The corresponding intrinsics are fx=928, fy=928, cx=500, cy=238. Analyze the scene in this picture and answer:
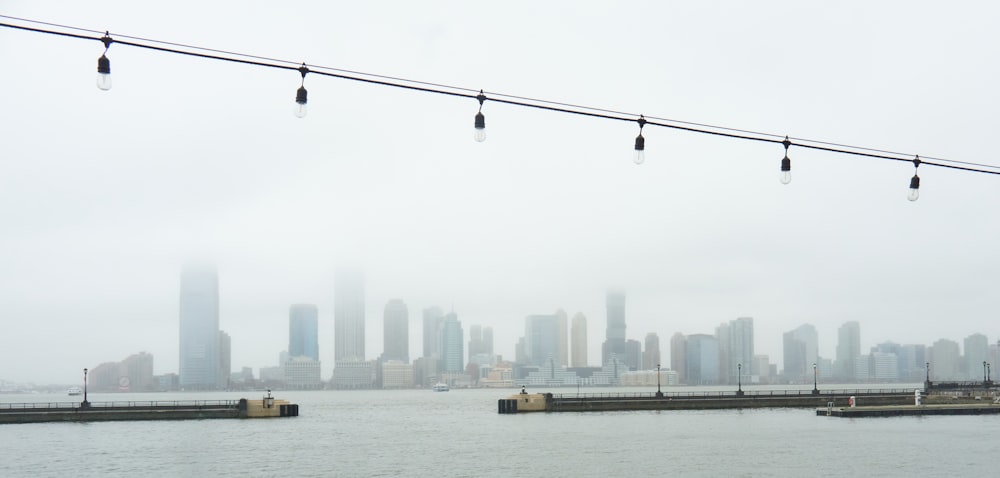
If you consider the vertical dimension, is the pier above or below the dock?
below

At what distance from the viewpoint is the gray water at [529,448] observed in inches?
2662

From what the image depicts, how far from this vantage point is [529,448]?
82.9 m

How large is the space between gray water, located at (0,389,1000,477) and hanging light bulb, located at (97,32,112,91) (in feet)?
176

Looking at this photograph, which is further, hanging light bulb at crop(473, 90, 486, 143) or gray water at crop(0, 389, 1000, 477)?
gray water at crop(0, 389, 1000, 477)

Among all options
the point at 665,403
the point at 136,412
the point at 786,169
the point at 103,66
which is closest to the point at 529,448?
the point at 665,403

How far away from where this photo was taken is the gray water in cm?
6762

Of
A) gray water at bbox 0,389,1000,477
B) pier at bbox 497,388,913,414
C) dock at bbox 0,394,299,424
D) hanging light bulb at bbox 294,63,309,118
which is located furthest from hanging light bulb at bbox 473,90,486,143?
pier at bbox 497,388,913,414

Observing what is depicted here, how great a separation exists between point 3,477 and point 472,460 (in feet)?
113

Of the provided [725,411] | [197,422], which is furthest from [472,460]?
[725,411]

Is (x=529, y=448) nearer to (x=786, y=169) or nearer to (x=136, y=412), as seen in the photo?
(x=136, y=412)

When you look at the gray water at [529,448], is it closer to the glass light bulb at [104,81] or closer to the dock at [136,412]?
the dock at [136,412]

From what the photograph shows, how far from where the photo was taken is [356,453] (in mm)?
83000

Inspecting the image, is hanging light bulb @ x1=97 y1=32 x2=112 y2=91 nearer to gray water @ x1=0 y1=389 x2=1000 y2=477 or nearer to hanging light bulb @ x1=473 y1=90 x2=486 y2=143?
hanging light bulb @ x1=473 y1=90 x2=486 y2=143

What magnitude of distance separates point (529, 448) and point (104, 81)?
235 feet
